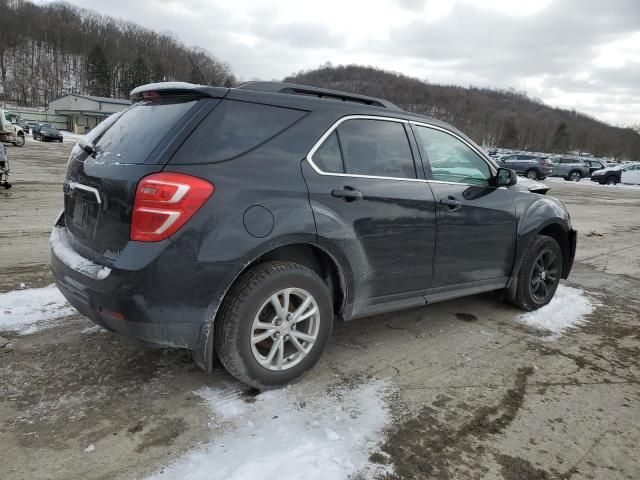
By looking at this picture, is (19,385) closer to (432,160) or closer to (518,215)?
(432,160)

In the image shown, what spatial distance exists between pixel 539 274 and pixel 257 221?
10.8 ft

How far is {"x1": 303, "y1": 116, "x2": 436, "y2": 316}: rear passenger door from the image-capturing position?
3154mm

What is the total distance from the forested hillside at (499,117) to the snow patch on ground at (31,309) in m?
113

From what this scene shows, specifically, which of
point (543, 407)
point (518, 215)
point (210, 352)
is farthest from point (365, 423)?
point (518, 215)

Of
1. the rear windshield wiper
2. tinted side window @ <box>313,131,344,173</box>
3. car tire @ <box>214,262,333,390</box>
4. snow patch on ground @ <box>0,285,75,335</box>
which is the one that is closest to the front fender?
tinted side window @ <box>313,131,344,173</box>

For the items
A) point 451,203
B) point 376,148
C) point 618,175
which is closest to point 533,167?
point 618,175

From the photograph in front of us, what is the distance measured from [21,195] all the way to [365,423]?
10493 millimetres

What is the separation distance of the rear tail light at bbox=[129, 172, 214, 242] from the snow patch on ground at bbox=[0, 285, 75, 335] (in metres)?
1.83

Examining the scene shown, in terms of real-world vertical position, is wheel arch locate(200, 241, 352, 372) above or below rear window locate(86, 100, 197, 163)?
below

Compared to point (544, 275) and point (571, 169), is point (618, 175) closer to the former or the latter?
point (571, 169)

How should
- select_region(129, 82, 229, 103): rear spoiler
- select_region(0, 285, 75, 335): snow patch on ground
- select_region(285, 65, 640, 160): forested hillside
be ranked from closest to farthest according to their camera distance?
select_region(129, 82, 229, 103): rear spoiler < select_region(0, 285, 75, 335): snow patch on ground < select_region(285, 65, 640, 160): forested hillside

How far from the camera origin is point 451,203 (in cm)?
386

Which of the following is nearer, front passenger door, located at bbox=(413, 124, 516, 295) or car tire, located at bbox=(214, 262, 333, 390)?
car tire, located at bbox=(214, 262, 333, 390)

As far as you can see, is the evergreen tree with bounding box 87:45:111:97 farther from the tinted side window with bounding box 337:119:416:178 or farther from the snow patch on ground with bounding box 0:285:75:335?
the tinted side window with bounding box 337:119:416:178
